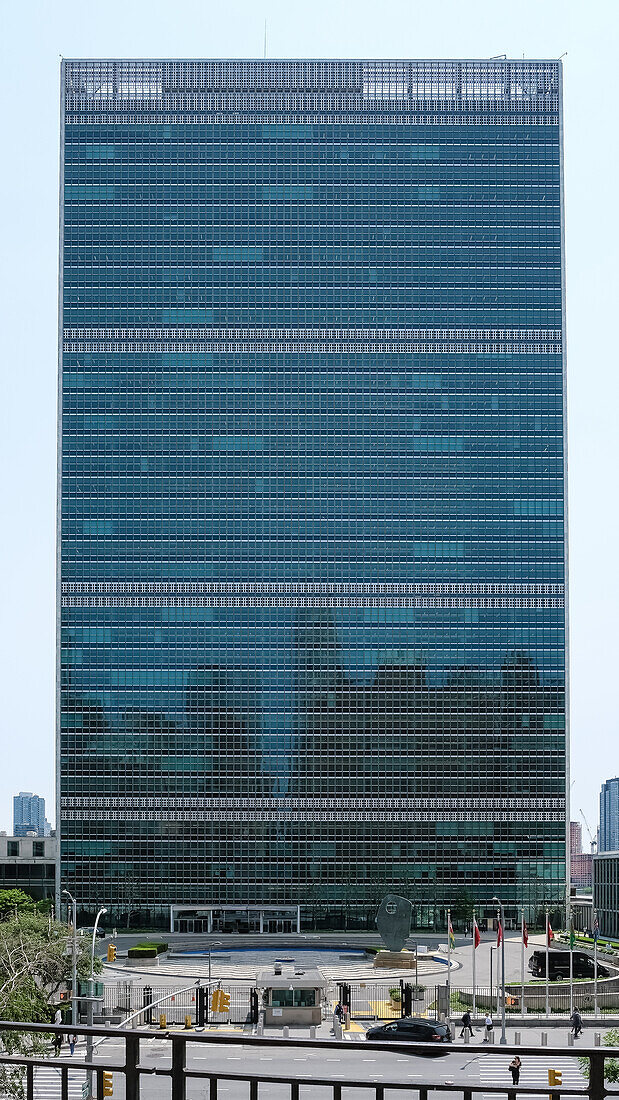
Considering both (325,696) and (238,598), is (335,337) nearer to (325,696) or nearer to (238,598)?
(238,598)

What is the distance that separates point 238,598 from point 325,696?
590 inches

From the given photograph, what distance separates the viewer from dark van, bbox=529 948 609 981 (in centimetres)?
8662

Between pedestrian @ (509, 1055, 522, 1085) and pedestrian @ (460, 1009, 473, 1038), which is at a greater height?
pedestrian @ (509, 1055, 522, 1085)

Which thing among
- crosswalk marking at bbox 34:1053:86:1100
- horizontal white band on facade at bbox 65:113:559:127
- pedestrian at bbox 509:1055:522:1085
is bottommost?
crosswalk marking at bbox 34:1053:86:1100

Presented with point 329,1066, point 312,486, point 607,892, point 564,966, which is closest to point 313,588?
point 312,486

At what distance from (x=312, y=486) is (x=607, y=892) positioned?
183 feet

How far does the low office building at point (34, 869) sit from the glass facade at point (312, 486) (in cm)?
249

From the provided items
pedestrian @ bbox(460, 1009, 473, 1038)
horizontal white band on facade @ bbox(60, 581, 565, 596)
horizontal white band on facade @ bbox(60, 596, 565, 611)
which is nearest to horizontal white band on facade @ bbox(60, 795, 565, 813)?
horizontal white band on facade @ bbox(60, 596, 565, 611)

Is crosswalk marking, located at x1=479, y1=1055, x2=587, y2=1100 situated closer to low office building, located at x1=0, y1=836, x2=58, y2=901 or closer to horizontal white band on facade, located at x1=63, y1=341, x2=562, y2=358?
low office building, located at x1=0, y1=836, x2=58, y2=901

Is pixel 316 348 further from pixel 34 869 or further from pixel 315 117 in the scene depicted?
pixel 34 869

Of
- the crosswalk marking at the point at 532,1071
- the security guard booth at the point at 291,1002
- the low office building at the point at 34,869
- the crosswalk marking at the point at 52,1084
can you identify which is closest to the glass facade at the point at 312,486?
the low office building at the point at 34,869

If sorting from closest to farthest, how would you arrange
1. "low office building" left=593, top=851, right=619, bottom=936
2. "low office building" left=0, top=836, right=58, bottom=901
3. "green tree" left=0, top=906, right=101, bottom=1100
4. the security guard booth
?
"green tree" left=0, top=906, right=101, bottom=1100, the security guard booth, "low office building" left=593, top=851, right=619, bottom=936, "low office building" left=0, top=836, right=58, bottom=901

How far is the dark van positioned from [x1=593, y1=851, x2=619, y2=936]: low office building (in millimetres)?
37683

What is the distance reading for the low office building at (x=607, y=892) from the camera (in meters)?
129
